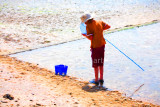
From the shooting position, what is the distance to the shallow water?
5.99 m

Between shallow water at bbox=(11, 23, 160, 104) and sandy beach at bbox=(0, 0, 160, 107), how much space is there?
33cm

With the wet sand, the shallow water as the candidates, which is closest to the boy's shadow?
the shallow water

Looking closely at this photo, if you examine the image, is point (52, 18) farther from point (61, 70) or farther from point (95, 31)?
point (95, 31)

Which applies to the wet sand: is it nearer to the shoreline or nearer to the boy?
the shoreline

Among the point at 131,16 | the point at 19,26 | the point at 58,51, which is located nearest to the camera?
the point at 58,51

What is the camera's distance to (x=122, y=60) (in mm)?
7531

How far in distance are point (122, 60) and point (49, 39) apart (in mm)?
3157

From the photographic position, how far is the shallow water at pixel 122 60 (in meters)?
5.99

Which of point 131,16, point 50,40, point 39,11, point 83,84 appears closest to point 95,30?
point 83,84

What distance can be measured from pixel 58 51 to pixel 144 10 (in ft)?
27.6

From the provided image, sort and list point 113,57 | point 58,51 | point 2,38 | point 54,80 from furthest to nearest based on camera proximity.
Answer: point 2,38, point 58,51, point 113,57, point 54,80

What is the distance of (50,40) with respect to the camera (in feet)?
32.3

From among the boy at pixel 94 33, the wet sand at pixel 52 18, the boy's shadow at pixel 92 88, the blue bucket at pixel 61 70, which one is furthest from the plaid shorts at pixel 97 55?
the wet sand at pixel 52 18

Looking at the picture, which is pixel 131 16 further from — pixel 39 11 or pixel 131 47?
pixel 131 47
